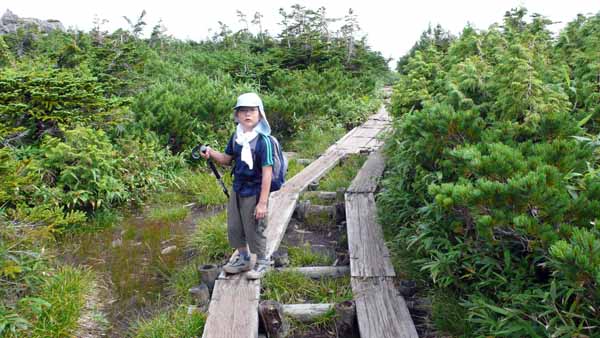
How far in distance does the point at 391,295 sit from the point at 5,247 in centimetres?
283

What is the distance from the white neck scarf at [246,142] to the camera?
3885 millimetres

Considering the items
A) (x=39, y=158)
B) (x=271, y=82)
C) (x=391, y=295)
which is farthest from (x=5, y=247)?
(x=271, y=82)

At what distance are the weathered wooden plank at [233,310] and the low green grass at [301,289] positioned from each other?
8.2 inches

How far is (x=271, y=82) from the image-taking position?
40.9 feet

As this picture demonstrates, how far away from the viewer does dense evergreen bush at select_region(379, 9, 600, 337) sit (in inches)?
94.3

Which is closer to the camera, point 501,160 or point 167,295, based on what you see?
point 501,160

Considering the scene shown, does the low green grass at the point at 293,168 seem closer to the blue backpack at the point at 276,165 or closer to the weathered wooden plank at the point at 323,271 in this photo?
the weathered wooden plank at the point at 323,271

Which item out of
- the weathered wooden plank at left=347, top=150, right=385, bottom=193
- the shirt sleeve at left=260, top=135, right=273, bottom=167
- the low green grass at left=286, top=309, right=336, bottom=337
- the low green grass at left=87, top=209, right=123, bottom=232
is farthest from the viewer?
the weathered wooden plank at left=347, top=150, right=385, bottom=193

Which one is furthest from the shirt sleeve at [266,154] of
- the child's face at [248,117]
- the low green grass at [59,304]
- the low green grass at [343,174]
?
the low green grass at [343,174]

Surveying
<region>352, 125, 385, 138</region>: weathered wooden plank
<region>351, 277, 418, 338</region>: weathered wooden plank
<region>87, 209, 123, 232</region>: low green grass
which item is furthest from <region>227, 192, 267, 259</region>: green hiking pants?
<region>352, 125, 385, 138</region>: weathered wooden plank

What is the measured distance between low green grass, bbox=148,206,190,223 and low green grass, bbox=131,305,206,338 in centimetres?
215

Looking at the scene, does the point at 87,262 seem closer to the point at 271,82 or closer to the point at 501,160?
the point at 501,160

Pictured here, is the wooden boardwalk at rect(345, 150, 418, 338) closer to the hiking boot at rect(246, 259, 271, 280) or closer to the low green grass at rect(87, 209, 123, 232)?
the hiking boot at rect(246, 259, 271, 280)

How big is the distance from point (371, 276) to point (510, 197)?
180 cm
